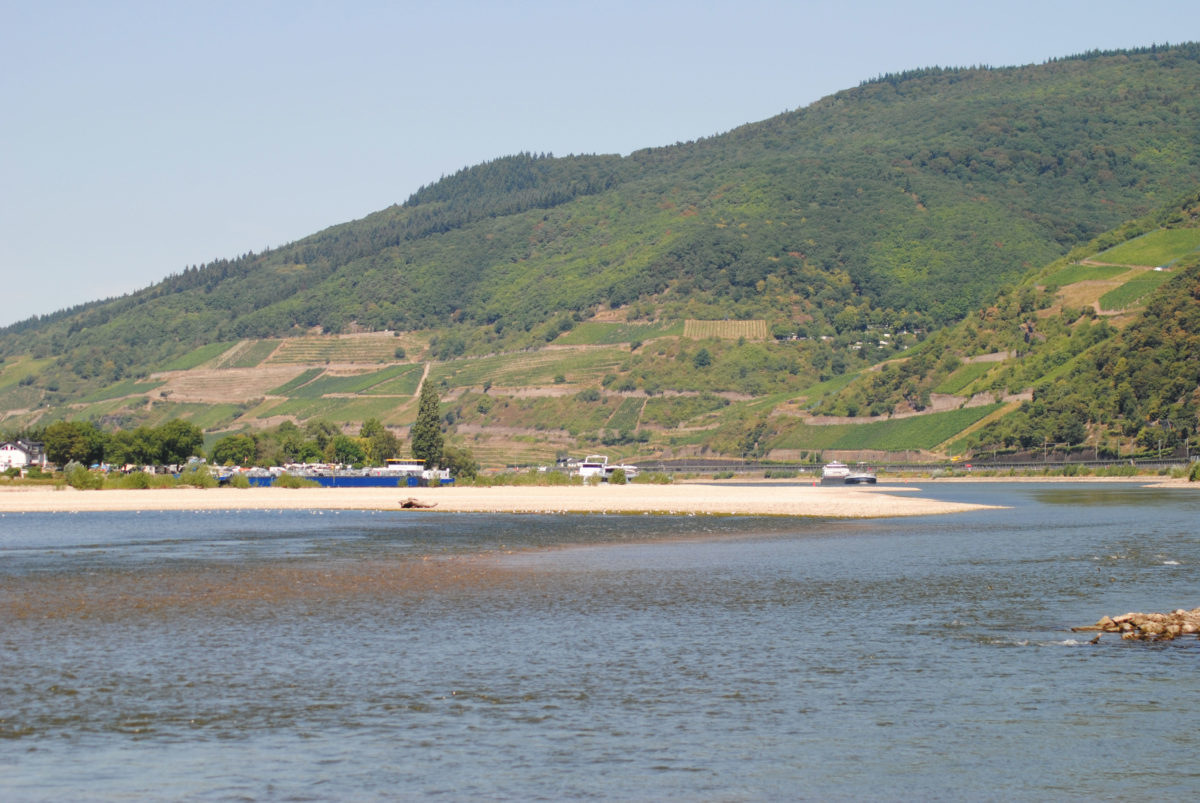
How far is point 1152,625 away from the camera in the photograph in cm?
3350

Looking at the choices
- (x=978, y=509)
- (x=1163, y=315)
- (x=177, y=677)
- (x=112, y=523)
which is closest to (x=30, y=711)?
(x=177, y=677)

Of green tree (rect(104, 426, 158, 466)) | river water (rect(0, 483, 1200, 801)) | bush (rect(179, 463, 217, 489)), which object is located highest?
green tree (rect(104, 426, 158, 466))

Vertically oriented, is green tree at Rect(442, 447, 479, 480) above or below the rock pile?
above

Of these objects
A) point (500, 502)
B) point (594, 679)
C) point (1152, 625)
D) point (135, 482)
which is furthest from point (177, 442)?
point (1152, 625)

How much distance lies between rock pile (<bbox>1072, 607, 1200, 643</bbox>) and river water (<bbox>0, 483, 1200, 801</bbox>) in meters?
0.64

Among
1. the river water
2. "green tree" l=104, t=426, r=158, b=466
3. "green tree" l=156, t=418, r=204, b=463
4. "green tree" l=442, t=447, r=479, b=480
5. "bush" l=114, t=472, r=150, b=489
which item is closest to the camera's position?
the river water

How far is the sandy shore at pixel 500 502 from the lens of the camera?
97.1 meters

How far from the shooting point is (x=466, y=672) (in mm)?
29422

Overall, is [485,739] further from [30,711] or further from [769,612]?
[769,612]

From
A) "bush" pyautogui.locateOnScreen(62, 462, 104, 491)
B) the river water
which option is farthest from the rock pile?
"bush" pyautogui.locateOnScreen(62, 462, 104, 491)

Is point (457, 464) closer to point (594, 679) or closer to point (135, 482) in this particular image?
point (135, 482)

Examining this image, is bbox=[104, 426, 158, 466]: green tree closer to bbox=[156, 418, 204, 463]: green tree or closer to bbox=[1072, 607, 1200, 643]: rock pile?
bbox=[156, 418, 204, 463]: green tree

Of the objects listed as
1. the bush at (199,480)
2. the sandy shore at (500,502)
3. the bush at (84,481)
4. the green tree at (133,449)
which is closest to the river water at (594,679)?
the sandy shore at (500,502)

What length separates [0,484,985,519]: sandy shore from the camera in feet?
319
